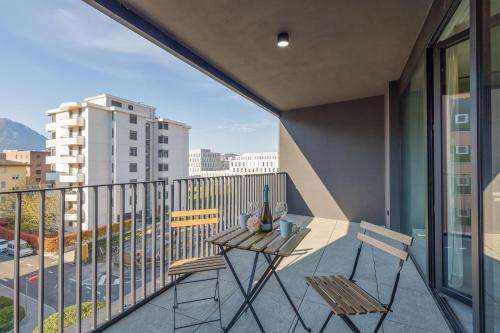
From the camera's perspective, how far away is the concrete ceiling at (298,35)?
226 centimetres

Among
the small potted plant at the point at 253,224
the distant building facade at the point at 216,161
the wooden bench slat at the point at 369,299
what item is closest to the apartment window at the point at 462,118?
the wooden bench slat at the point at 369,299

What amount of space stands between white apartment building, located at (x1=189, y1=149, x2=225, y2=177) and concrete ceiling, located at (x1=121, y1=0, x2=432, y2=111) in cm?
2063

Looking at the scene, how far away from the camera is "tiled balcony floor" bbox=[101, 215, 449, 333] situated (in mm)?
1861

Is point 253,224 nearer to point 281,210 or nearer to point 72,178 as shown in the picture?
point 281,210

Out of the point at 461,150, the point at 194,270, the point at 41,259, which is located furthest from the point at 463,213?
the point at 41,259

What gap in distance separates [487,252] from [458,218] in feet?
2.61

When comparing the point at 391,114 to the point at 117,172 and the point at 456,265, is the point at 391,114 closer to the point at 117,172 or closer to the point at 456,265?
the point at 456,265

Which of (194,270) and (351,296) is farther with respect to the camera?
(194,270)

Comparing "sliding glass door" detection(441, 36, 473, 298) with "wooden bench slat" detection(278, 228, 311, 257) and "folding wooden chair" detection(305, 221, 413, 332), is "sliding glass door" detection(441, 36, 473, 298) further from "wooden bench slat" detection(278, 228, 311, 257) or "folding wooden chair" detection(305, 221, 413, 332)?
"wooden bench slat" detection(278, 228, 311, 257)

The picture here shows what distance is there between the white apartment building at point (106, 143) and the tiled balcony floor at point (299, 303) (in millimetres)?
13983

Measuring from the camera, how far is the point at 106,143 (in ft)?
64.7

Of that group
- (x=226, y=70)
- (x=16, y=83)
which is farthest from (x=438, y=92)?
(x=16, y=83)

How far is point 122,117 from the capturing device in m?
20.4

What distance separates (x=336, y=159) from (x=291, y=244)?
440cm
